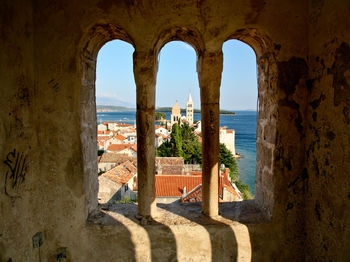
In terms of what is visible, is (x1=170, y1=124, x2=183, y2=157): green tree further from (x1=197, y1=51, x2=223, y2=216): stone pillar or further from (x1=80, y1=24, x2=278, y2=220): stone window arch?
(x1=197, y1=51, x2=223, y2=216): stone pillar

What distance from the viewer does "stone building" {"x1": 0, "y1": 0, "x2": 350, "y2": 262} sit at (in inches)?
105

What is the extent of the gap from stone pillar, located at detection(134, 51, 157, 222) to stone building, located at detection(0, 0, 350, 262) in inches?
Answer: 0.5

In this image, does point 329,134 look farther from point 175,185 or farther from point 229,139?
point 229,139

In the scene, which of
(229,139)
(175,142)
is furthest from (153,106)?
(229,139)

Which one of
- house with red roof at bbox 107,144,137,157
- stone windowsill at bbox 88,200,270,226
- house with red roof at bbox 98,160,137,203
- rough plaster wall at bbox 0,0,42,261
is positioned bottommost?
house with red roof at bbox 98,160,137,203

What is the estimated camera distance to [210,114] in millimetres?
2873

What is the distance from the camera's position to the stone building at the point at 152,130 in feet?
8.74

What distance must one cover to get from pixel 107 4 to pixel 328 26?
2.42 meters

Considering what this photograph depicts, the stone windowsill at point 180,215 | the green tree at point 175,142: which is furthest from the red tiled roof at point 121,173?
the stone windowsill at point 180,215

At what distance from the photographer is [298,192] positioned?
288cm

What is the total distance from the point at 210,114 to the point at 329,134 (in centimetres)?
128

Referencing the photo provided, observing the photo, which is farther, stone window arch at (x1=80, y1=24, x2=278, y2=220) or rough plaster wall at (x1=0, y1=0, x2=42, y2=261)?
stone window arch at (x1=80, y1=24, x2=278, y2=220)

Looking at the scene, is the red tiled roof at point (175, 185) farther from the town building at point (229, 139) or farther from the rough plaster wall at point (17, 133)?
the town building at point (229, 139)

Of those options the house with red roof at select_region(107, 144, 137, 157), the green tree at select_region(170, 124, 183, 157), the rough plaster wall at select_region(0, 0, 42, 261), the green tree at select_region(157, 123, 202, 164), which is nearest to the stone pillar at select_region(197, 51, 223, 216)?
the rough plaster wall at select_region(0, 0, 42, 261)
